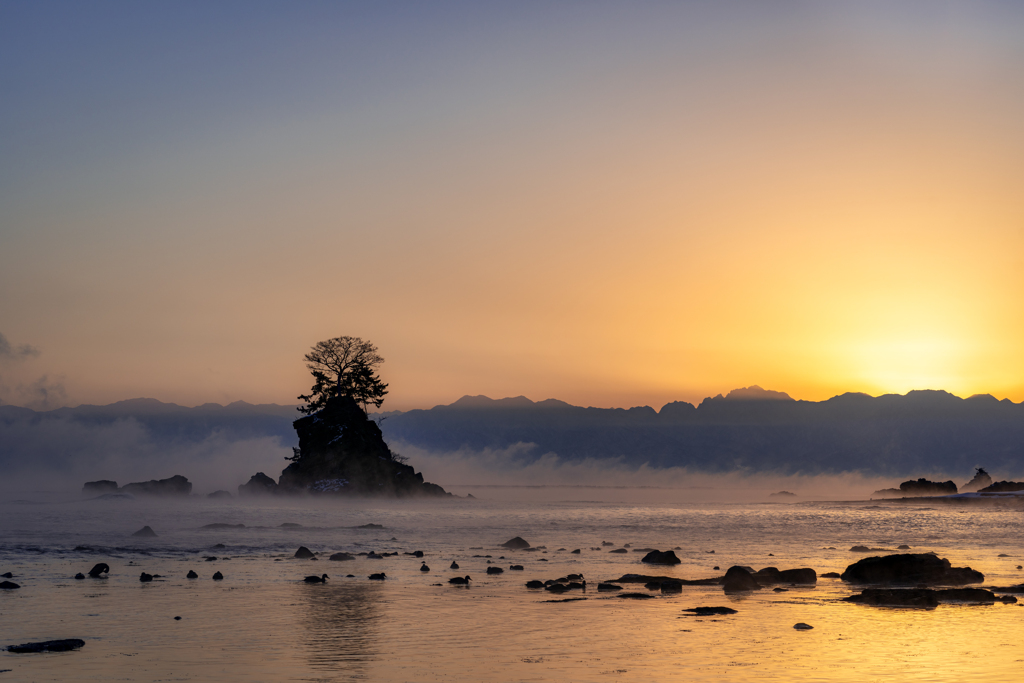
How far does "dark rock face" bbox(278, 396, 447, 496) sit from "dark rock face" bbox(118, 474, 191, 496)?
53113mm

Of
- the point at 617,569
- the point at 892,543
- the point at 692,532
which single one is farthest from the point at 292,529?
the point at 892,543

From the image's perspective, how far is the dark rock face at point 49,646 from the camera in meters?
20.2

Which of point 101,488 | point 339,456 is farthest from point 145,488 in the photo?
point 339,456

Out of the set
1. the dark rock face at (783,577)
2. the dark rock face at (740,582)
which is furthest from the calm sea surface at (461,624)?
the dark rock face at (783,577)

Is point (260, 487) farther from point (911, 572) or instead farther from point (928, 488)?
point (928, 488)

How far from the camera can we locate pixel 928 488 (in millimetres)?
186125

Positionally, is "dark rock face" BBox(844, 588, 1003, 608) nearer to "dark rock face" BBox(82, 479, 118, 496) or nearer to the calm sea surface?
the calm sea surface

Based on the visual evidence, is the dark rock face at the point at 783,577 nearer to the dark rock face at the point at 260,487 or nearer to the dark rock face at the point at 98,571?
the dark rock face at the point at 98,571

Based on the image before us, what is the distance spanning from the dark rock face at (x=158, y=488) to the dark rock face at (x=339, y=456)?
53113mm

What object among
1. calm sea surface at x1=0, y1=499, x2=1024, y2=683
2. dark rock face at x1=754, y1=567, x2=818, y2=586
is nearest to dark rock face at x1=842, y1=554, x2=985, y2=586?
calm sea surface at x1=0, y1=499, x2=1024, y2=683

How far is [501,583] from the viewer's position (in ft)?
123

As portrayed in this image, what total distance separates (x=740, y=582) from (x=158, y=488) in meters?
169

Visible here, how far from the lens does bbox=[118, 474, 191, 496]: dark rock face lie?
176125 mm

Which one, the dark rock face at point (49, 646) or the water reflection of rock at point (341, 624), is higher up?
the dark rock face at point (49, 646)
